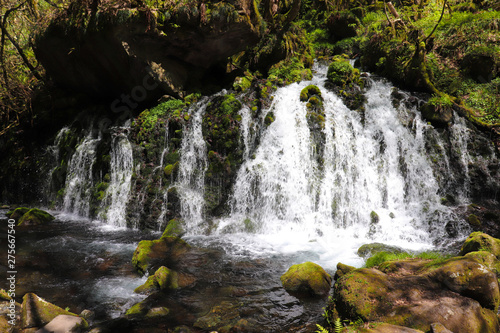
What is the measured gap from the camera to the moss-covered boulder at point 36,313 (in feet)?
12.7

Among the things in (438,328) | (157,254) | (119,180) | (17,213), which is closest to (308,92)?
(119,180)

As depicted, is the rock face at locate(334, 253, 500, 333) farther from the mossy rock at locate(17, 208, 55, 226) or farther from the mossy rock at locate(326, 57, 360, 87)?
the mossy rock at locate(17, 208, 55, 226)

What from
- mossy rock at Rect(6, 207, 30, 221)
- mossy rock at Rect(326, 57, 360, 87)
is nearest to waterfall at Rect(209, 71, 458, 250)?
mossy rock at Rect(326, 57, 360, 87)

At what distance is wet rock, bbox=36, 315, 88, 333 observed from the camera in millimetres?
3795

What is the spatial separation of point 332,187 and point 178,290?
595 cm

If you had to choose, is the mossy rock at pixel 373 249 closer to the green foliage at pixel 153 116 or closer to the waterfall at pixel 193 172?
the waterfall at pixel 193 172

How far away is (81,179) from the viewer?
11625 millimetres

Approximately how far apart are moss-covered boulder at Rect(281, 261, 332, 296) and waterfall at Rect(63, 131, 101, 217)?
870 centimetres

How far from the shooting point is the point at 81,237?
8453mm

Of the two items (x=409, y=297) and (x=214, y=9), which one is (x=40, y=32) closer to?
(x=214, y=9)

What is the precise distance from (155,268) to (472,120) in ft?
36.5

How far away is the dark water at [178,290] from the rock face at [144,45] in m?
6.57

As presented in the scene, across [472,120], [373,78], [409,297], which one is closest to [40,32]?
[373,78]

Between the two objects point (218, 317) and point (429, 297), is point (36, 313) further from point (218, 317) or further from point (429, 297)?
point (429, 297)
